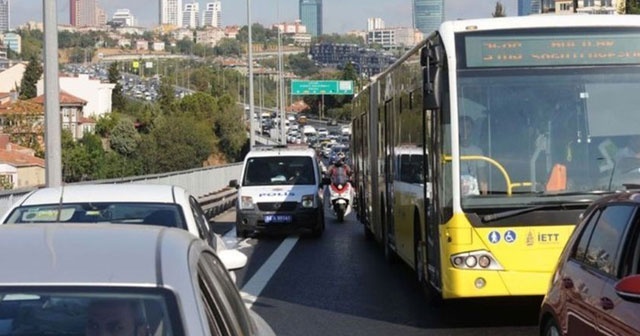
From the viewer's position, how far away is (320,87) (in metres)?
80.0

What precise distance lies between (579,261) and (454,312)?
16.3 feet

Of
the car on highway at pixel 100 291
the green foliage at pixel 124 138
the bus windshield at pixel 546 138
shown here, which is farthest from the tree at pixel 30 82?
the car on highway at pixel 100 291

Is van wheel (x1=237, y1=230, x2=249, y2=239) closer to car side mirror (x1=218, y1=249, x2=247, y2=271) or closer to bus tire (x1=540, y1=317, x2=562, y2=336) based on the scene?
car side mirror (x1=218, y1=249, x2=247, y2=271)

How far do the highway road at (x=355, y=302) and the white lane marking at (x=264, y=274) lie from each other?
13 millimetres

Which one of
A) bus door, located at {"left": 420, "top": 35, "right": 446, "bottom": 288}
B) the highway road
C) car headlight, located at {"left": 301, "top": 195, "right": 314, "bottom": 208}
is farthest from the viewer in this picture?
car headlight, located at {"left": 301, "top": 195, "right": 314, "bottom": 208}

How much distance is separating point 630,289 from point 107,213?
457 cm

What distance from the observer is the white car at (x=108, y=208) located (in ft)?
27.6

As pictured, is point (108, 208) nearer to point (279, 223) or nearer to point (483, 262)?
point (483, 262)

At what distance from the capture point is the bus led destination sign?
34.5 feet

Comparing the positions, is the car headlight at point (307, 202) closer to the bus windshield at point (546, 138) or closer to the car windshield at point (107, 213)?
the bus windshield at point (546, 138)

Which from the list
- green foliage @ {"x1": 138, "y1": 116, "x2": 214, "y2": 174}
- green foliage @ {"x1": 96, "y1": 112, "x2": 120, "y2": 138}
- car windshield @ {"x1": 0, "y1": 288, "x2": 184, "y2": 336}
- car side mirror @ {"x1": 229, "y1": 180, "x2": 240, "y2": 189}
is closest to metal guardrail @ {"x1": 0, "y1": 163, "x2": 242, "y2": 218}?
car side mirror @ {"x1": 229, "y1": 180, "x2": 240, "y2": 189}

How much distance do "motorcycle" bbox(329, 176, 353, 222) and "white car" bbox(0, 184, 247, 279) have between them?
18397 millimetres

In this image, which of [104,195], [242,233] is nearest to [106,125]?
[242,233]

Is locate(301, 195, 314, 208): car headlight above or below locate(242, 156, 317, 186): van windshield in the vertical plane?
below
